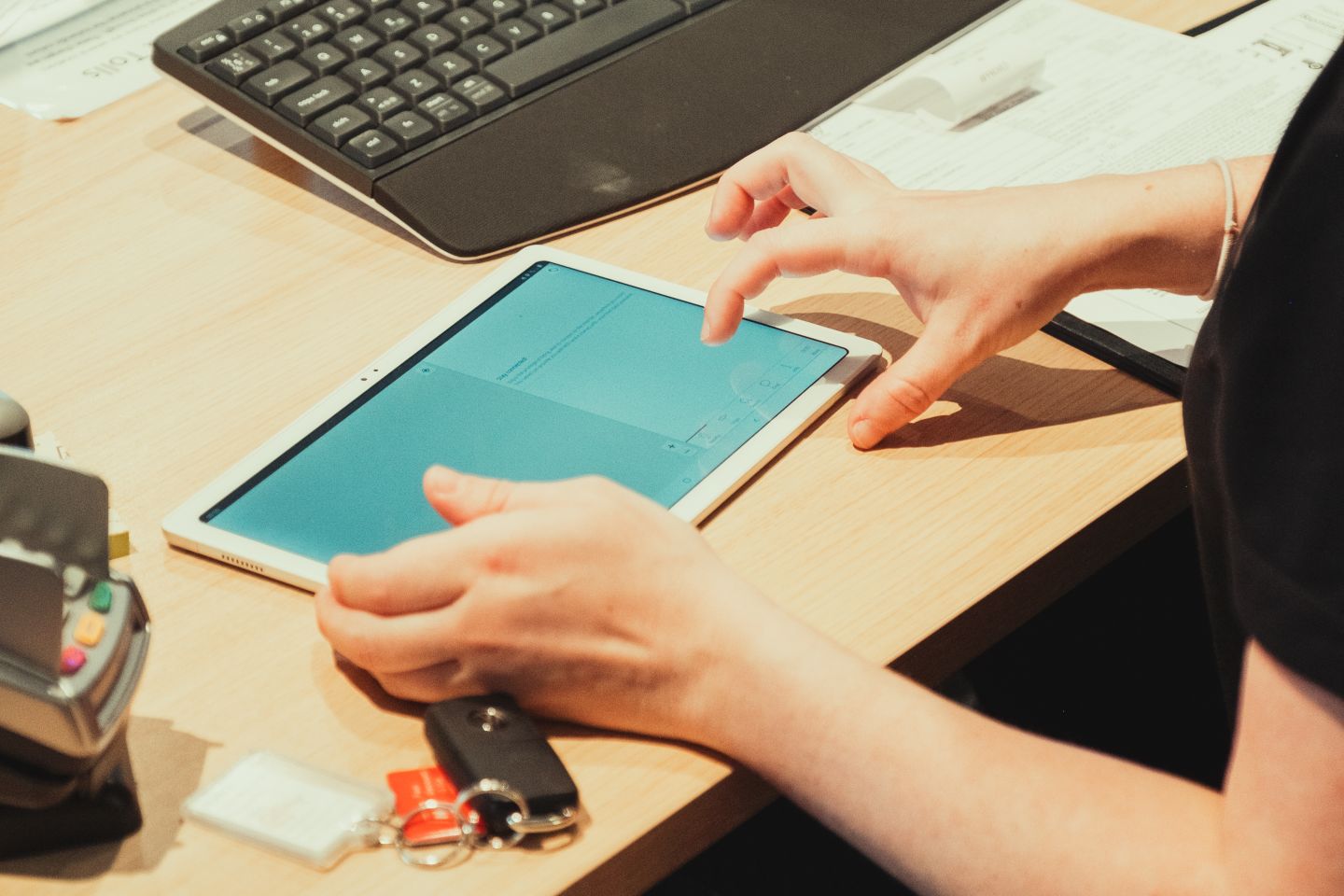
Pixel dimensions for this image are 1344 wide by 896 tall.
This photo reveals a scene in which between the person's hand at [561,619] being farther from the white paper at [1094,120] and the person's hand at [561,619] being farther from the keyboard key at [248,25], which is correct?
the keyboard key at [248,25]

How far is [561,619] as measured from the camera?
1.65ft

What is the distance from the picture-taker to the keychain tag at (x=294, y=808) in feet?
1.50

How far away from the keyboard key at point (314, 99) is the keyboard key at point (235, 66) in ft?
0.10

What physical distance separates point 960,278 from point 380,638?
31 centimetres

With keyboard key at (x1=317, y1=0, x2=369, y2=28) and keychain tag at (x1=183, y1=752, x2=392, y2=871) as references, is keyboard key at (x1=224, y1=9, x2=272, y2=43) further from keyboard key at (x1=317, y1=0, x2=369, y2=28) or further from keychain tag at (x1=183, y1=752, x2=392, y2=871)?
keychain tag at (x1=183, y1=752, x2=392, y2=871)

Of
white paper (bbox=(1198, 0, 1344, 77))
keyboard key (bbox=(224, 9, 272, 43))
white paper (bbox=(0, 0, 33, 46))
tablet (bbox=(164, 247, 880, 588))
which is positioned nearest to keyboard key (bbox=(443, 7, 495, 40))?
keyboard key (bbox=(224, 9, 272, 43))

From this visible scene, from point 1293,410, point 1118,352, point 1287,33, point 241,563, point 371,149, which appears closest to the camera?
point 1293,410

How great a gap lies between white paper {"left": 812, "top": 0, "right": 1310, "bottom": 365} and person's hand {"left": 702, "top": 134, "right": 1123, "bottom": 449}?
61 millimetres

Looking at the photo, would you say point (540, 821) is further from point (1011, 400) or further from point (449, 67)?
point (449, 67)

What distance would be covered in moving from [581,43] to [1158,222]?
14.4 inches

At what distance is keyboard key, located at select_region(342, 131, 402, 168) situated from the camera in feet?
2.50

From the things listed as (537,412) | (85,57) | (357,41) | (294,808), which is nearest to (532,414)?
(537,412)

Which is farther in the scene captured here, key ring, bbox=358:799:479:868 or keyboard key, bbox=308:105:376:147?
keyboard key, bbox=308:105:376:147

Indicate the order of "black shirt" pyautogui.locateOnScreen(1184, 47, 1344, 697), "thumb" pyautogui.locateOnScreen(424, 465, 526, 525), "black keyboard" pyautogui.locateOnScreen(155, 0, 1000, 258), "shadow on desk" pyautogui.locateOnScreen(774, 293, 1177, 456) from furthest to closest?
"black keyboard" pyautogui.locateOnScreen(155, 0, 1000, 258)
"shadow on desk" pyautogui.locateOnScreen(774, 293, 1177, 456)
"thumb" pyautogui.locateOnScreen(424, 465, 526, 525)
"black shirt" pyautogui.locateOnScreen(1184, 47, 1344, 697)
